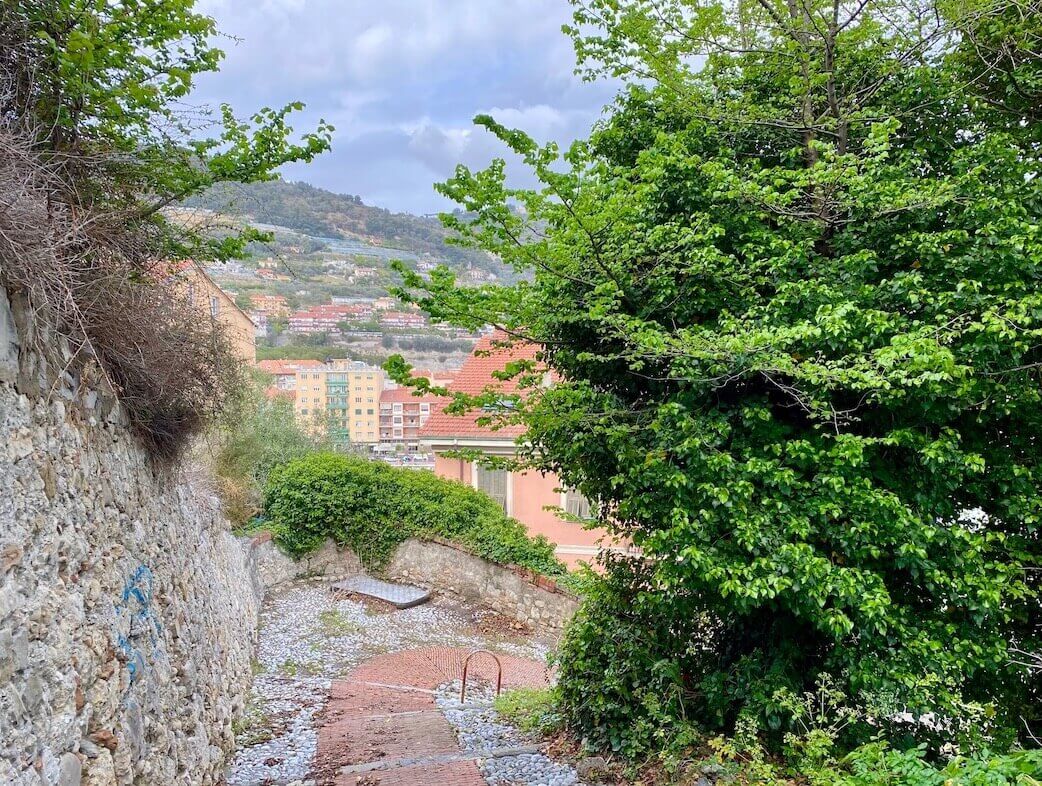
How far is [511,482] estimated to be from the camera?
1683 centimetres

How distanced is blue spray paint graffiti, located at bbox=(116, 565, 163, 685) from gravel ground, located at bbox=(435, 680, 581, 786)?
334 cm

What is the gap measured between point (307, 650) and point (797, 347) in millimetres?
9765

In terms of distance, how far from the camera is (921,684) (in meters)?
5.05

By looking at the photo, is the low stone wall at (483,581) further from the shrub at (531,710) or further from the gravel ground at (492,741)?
the shrub at (531,710)

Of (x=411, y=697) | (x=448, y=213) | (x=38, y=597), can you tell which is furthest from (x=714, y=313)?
(x=411, y=697)

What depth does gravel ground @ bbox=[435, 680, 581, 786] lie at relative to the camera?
6.12 m

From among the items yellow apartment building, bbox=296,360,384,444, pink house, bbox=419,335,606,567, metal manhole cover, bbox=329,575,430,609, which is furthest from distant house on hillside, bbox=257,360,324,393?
metal manhole cover, bbox=329,575,430,609

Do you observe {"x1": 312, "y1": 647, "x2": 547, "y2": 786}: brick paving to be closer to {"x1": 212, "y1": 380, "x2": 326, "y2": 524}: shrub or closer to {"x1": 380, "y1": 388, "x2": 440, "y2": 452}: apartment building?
{"x1": 212, "y1": 380, "x2": 326, "y2": 524}: shrub

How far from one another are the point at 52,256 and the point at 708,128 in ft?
20.6

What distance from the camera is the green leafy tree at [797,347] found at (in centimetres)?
533

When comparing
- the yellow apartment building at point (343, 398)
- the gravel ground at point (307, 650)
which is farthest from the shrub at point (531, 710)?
the yellow apartment building at point (343, 398)

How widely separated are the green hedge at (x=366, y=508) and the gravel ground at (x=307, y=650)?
4.46ft

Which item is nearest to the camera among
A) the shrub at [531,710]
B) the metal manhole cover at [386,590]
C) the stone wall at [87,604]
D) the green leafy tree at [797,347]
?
the stone wall at [87,604]

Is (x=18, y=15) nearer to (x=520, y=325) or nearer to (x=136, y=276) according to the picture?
(x=136, y=276)
